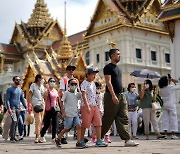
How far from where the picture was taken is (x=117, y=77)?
6.05 metres

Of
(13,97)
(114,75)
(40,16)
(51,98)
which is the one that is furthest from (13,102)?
(40,16)

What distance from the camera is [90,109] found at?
20.4ft

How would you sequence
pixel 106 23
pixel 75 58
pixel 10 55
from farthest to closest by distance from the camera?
pixel 10 55 < pixel 106 23 < pixel 75 58

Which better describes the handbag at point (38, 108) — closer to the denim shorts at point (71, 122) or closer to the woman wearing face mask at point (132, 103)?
the denim shorts at point (71, 122)

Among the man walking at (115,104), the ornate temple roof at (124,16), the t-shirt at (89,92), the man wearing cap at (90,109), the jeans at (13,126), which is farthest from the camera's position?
the ornate temple roof at (124,16)

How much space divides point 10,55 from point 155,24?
75.7ft

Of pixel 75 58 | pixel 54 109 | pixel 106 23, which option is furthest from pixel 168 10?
pixel 106 23

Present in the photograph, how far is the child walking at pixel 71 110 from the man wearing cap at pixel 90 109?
12cm

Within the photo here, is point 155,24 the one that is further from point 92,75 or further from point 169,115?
point 92,75

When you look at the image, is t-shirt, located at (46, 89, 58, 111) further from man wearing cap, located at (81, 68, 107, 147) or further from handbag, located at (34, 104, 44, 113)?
man wearing cap, located at (81, 68, 107, 147)

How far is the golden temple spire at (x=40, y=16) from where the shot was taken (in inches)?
2121

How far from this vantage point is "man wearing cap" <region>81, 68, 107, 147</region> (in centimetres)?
612

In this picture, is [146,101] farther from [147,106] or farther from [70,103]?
[70,103]

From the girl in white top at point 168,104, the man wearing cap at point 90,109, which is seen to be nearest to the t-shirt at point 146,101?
the girl in white top at point 168,104
